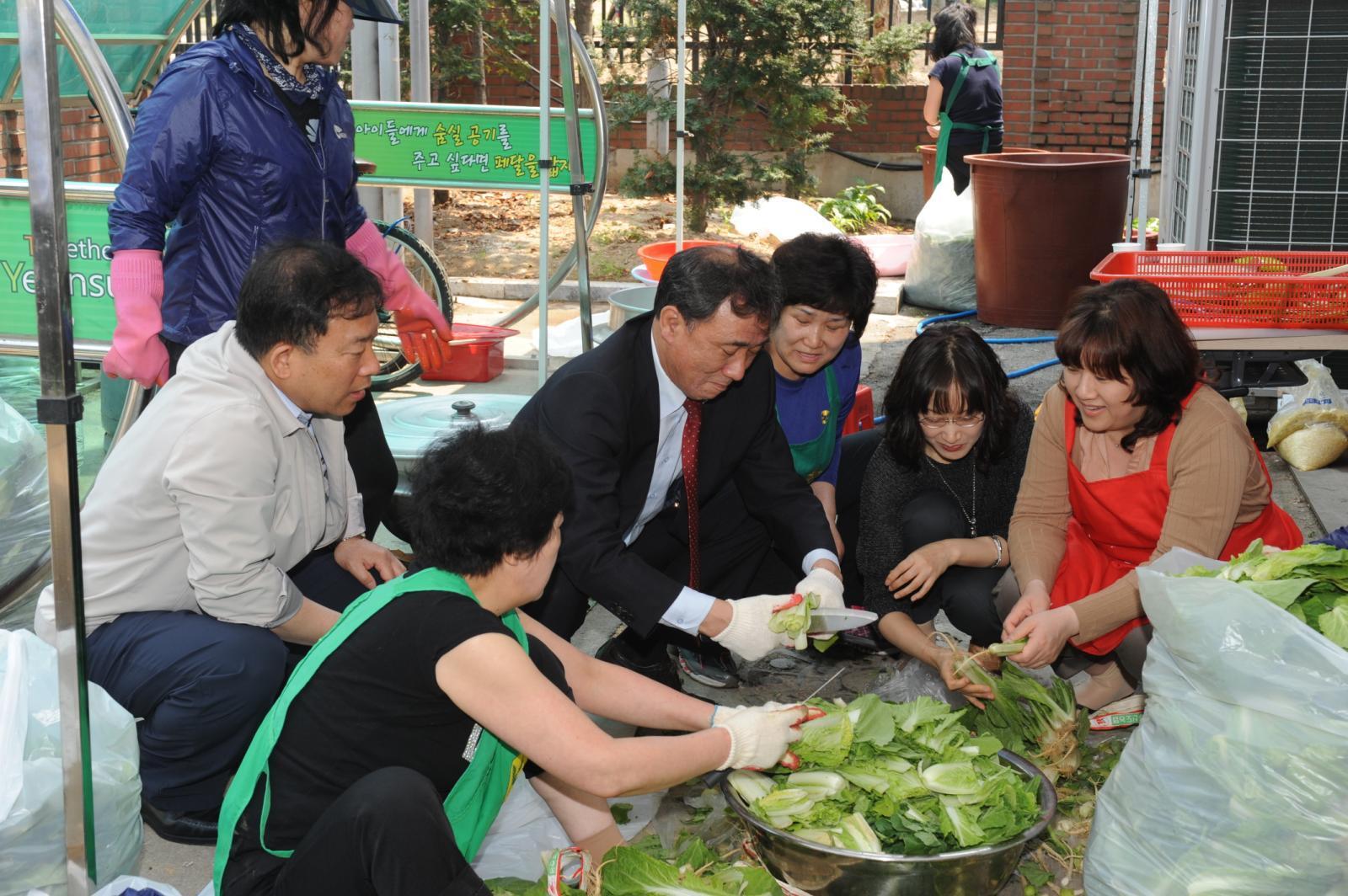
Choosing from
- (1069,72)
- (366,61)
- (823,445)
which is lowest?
(823,445)

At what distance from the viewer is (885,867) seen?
2395 mm

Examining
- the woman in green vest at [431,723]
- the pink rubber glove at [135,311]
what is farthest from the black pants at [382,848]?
the pink rubber glove at [135,311]

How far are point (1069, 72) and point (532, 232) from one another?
4579 mm

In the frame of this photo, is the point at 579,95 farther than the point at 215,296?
Yes

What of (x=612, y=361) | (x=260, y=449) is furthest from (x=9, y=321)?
(x=612, y=361)

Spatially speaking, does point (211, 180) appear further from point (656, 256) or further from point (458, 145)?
point (656, 256)

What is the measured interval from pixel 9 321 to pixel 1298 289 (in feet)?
15.1

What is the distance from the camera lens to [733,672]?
391cm

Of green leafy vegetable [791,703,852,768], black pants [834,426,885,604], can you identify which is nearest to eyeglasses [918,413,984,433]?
black pants [834,426,885,604]

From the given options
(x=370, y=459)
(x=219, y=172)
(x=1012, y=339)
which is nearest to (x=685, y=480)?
(x=370, y=459)

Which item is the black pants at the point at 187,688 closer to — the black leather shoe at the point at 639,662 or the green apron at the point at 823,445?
the black leather shoe at the point at 639,662

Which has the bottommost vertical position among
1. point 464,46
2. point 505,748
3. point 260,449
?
point 505,748

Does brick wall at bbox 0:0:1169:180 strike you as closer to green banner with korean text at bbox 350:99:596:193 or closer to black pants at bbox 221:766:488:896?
green banner with korean text at bbox 350:99:596:193

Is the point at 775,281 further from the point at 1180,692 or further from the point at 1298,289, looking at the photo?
the point at 1298,289
